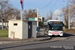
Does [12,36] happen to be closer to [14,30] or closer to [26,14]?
[14,30]

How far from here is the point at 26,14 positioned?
5353 centimetres

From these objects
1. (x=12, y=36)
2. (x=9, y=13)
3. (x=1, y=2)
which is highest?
(x=1, y=2)

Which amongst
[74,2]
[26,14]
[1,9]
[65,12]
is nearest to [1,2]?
[1,9]

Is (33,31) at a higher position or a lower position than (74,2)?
lower

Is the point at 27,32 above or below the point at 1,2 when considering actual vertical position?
below

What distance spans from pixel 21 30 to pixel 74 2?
2569cm

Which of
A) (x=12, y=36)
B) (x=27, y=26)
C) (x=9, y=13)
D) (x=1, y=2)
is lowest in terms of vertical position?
(x=12, y=36)

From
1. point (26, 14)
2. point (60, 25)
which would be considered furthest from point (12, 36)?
point (26, 14)

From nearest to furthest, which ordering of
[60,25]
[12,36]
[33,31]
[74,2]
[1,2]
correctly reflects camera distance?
[12,36]
[33,31]
[60,25]
[74,2]
[1,2]

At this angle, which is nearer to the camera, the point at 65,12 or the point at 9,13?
the point at 9,13

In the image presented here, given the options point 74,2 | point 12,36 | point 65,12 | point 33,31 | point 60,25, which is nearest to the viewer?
point 12,36

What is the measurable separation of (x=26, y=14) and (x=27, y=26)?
38.4 meters

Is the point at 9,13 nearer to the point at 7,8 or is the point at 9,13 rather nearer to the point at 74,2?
the point at 7,8

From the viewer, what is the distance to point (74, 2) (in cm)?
3619
